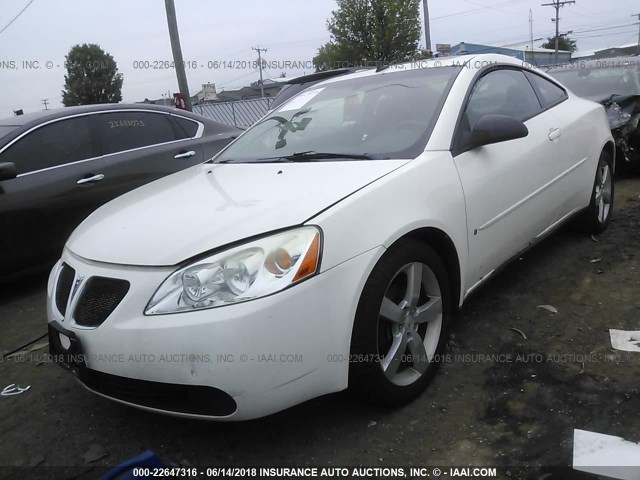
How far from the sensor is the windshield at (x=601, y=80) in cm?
651

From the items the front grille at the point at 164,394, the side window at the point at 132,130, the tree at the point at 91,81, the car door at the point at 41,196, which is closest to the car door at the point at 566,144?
the front grille at the point at 164,394

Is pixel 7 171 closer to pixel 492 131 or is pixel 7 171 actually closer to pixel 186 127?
pixel 186 127

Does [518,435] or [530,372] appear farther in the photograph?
[530,372]

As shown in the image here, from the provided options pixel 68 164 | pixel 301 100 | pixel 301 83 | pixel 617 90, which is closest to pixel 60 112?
pixel 68 164

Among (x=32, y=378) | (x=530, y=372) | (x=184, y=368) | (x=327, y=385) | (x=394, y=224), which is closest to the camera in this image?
(x=184, y=368)

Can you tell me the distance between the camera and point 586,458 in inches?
76.0

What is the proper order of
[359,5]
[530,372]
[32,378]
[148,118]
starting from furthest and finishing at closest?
[359,5] → [148,118] → [32,378] → [530,372]

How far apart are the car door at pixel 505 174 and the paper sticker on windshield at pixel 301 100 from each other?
104 centimetres

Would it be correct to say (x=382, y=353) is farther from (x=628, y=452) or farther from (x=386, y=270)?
(x=628, y=452)

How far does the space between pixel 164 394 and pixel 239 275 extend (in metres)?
0.53

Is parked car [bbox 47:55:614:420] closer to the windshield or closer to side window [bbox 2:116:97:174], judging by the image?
side window [bbox 2:116:97:174]

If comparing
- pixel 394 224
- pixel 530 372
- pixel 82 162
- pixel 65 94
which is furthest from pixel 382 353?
pixel 65 94

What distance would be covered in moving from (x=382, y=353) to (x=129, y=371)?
3.31 feet

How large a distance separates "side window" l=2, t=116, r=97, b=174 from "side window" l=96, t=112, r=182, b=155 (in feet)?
0.48
